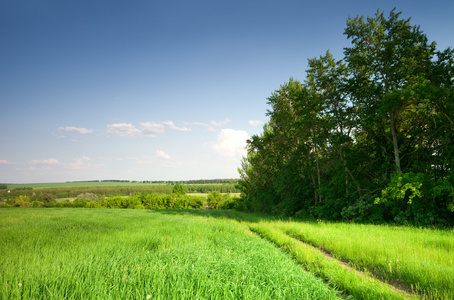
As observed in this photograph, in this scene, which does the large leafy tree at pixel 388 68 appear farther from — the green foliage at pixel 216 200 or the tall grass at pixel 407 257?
the green foliage at pixel 216 200

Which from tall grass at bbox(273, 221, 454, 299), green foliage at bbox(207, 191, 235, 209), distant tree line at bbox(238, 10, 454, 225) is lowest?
green foliage at bbox(207, 191, 235, 209)

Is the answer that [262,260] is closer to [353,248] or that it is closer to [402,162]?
[353,248]

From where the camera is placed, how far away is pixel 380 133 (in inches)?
624

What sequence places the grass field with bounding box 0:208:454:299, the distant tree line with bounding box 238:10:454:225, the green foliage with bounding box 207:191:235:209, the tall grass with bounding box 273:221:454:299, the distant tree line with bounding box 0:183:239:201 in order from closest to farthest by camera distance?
the grass field with bounding box 0:208:454:299 → the tall grass with bounding box 273:221:454:299 → the distant tree line with bounding box 238:10:454:225 → the distant tree line with bounding box 0:183:239:201 → the green foliage with bounding box 207:191:235:209

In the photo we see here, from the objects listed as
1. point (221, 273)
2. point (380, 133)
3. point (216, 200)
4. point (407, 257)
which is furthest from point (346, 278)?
point (216, 200)

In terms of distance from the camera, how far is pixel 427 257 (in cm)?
548

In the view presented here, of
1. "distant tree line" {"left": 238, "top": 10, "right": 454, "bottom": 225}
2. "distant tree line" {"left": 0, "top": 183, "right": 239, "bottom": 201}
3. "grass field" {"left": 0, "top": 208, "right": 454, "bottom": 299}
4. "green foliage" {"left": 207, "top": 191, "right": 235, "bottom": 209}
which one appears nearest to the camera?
"grass field" {"left": 0, "top": 208, "right": 454, "bottom": 299}

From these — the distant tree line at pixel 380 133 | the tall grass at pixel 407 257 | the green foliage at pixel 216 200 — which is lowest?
the green foliage at pixel 216 200

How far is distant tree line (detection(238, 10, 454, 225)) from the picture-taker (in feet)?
38.4

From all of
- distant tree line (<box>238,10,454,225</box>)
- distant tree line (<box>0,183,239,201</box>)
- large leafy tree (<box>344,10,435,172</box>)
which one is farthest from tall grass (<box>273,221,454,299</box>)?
distant tree line (<box>0,183,239,201</box>)

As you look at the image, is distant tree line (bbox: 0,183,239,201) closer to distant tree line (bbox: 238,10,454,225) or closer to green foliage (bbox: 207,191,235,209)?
green foliage (bbox: 207,191,235,209)

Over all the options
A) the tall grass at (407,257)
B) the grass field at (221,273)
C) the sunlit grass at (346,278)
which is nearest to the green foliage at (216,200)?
the tall grass at (407,257)

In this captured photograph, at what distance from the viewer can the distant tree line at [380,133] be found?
1171 centimetres

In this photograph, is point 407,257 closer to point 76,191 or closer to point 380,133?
point 380,133
